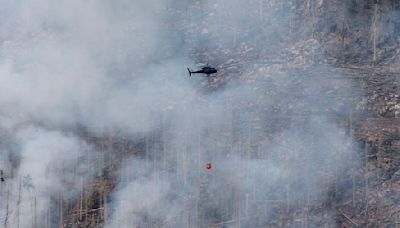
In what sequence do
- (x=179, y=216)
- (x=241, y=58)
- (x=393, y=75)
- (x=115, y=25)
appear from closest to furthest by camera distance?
(x=179, y=216) → (x=393, y=75) → (x=241, y=58) → (x=115, y=25)

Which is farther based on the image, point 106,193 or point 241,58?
point 241,58

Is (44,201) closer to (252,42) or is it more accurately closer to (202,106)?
(202,106)

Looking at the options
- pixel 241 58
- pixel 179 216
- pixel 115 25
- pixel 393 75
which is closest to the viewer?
pixel 179 216

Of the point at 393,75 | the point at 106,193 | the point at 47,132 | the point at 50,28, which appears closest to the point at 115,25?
the point at 50,28

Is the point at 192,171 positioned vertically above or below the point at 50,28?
below

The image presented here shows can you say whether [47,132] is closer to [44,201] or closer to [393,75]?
[44,201]

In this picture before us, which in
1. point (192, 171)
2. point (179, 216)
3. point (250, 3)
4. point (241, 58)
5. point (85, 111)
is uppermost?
point (250, 3)
